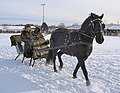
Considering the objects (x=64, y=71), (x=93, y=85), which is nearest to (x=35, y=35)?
(x=64, y=71)

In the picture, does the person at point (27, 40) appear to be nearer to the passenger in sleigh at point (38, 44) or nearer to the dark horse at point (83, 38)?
the passenger in sleigh at point (38, 44)

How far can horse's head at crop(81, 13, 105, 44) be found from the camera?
25.0ft

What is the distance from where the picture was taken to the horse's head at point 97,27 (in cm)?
761

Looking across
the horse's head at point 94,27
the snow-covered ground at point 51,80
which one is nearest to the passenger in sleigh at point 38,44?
the snow-covered ground at point 51,80

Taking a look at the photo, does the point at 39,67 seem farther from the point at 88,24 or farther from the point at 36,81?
the point at 88,24

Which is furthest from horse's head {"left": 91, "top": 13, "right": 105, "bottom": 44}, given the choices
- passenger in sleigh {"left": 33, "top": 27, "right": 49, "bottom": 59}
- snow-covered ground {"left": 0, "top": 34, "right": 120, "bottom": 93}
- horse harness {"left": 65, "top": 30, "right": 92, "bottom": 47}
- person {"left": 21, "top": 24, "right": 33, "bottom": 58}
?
person {"left": 21, "top": 24, "right": 33, "bottom": 58}

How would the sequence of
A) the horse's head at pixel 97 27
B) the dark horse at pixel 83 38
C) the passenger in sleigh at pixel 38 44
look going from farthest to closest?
the passenger in sleigh at pixel 38 44, the dark horse at pixel 83 38, the horse's head at pixel 97 27

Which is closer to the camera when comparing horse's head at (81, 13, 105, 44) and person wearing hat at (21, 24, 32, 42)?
horse's head at (81, 13, 105, 44)

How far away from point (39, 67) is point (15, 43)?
8.44 ft

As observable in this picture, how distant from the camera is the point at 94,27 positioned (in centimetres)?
782

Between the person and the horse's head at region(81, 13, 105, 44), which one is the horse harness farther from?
the person

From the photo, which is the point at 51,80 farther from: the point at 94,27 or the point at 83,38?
Result: the point at 94,27

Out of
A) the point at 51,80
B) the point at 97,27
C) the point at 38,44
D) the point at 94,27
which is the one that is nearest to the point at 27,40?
the point at 38,44

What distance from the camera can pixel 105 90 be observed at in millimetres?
7512
